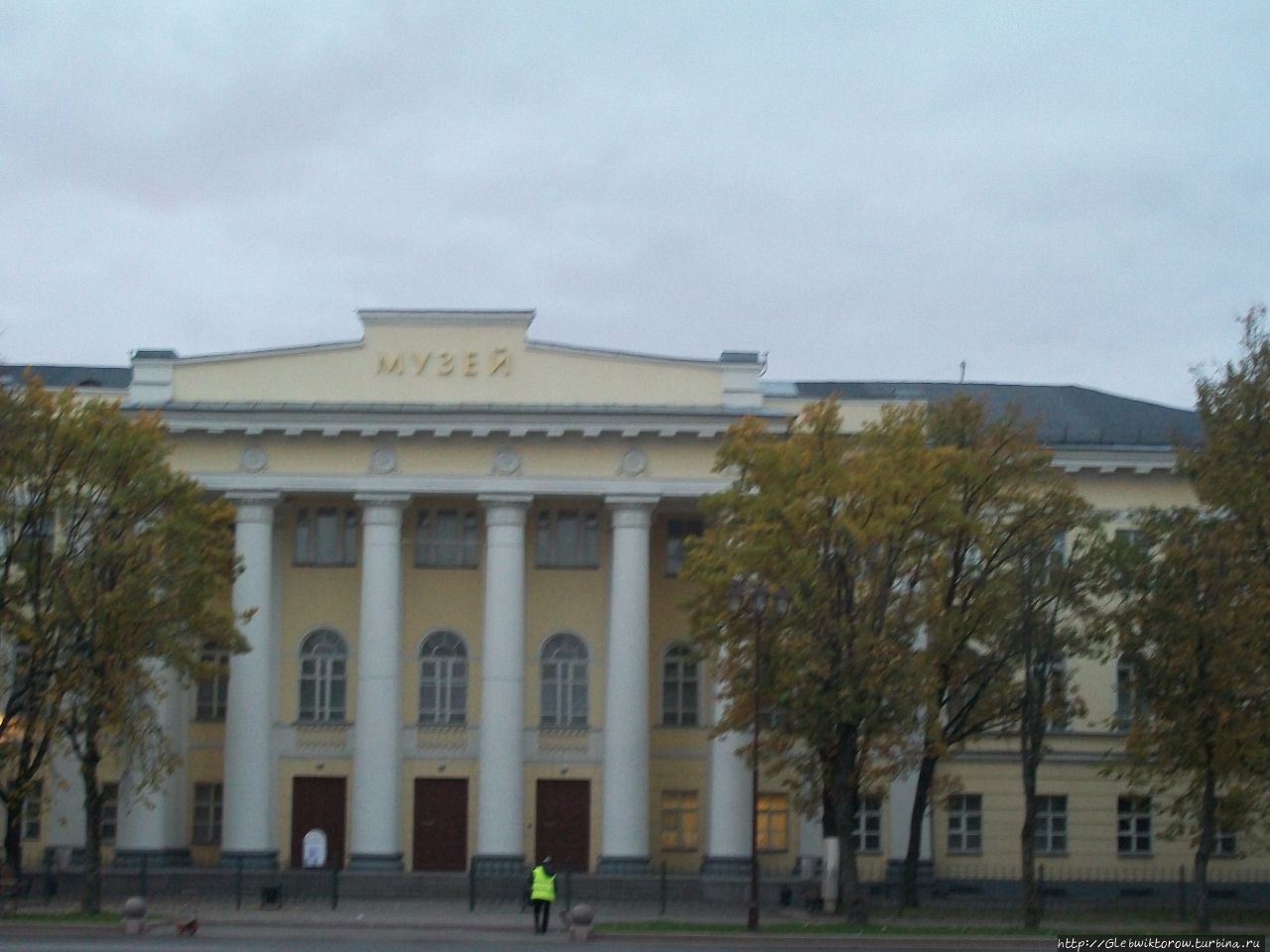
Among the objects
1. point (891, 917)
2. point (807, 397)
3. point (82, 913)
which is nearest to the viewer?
point (82, 913)

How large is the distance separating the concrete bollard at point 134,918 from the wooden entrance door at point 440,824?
1573 centimetres

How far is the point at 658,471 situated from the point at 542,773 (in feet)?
31.4

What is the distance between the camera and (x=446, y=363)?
1939 inches

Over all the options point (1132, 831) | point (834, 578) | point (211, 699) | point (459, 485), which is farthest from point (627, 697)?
point (1132, 831)

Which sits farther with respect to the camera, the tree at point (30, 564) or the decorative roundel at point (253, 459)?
the decorative roundel at point (253, 459)

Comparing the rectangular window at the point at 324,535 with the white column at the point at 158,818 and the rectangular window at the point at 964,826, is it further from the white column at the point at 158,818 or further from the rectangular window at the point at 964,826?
the rectangular window at the point at 964,826

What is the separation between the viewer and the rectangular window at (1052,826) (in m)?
50.3

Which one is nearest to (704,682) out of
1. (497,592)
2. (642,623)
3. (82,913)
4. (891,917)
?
(642,623)

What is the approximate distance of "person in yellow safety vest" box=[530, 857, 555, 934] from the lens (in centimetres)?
3631

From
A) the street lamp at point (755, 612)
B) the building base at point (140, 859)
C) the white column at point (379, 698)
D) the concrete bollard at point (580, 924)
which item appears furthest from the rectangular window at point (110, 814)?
the street lamp at point (755, 612)

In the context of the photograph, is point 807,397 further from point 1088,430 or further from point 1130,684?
point 1130,684

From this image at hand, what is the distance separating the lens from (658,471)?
1925 inches

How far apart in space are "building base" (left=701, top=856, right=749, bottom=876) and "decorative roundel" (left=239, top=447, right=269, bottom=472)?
16643 millimetres

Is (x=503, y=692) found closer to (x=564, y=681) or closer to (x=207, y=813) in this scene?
(x=564, y=681)
